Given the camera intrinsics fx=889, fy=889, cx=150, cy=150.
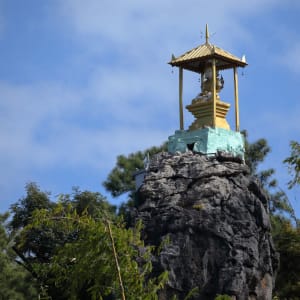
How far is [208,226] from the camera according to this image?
801 inches

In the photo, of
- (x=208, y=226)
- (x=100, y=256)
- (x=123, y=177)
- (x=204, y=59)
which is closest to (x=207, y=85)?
(x=204, y=59)

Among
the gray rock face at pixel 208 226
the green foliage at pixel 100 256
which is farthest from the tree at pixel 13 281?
the green foliage at pixel 100 256

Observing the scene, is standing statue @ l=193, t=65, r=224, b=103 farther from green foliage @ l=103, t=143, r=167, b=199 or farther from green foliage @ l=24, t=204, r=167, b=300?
green foliage @ l=24, t=204, r=167, b=300

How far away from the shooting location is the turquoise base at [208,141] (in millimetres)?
22000

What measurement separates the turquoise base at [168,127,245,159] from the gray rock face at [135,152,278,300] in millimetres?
301

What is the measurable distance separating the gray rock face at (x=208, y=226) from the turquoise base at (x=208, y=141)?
0.30 meters

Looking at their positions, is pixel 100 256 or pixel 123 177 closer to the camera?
pixel 100 256

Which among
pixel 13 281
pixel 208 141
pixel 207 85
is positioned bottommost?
pixel 13 281

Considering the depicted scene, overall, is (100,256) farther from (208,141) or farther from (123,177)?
(123,177)

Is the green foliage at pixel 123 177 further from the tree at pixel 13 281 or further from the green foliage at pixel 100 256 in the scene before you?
the green foliage at pixel 100 256

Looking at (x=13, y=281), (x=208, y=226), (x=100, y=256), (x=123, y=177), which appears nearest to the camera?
(x=100, y=256)

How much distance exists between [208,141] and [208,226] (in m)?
2.54

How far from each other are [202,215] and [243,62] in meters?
4.63

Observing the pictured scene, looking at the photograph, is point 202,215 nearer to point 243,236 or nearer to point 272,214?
point 243,236
